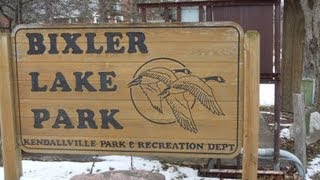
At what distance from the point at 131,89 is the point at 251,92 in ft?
3.30

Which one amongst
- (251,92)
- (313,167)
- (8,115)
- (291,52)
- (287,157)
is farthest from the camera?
(291,52)

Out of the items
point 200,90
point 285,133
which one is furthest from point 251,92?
point 285,133

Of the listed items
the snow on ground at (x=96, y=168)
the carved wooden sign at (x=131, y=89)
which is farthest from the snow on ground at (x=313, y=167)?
the carved wooden sign at (x=131, y=89)

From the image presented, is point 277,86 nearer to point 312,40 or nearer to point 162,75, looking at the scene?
point 162,75

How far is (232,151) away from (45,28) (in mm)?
1895

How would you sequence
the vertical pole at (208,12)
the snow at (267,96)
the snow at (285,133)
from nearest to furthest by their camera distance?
1. the vertical pole at (208,12)
2. the snow at (285,133)
3. the snow at (267,96)

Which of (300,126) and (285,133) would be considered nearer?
(300,126)

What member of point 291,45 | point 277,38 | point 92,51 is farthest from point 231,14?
point 291,45

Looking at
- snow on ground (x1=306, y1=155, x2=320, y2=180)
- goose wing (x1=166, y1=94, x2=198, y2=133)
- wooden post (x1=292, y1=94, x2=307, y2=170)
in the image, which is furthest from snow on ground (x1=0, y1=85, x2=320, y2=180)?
goose wing (x1=166, y1=94, x2=198, y2=133)

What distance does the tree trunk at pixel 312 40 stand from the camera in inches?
289

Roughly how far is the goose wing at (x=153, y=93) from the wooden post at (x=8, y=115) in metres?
1.15

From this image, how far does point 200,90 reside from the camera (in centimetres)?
409

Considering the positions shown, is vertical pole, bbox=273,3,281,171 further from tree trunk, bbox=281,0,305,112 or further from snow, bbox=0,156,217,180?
tree trunk, bbox=281,0,305,112

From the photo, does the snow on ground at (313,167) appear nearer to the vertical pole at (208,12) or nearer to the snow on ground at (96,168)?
the snow on ground at (96,168)
